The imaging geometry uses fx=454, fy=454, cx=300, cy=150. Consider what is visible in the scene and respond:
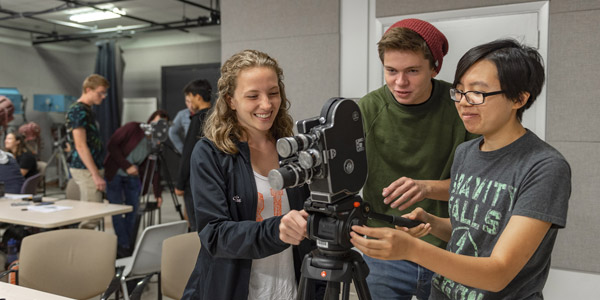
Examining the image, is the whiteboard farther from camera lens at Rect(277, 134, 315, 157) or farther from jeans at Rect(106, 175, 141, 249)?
Result: camera lens at Rect(277, 134, 315, 157)

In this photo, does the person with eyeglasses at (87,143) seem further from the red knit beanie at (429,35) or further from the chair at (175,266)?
the red knit beanie at (429,35)

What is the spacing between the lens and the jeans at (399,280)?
5.22 feet

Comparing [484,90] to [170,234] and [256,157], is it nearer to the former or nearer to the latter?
[256,157]

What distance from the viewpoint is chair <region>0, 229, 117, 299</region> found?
240 centimetres

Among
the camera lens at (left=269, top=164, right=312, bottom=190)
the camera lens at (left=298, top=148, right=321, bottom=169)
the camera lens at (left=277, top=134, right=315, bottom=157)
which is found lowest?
the camera lens at (left=269, top=164, right=312, bottom=190)

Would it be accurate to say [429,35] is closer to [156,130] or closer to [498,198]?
[498,198]

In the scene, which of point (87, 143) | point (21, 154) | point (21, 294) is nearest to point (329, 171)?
point (21, 294)

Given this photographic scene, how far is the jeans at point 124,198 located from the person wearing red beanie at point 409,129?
3.85 metres

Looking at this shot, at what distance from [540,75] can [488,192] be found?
1.02 feet

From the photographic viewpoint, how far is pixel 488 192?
44.4 inches

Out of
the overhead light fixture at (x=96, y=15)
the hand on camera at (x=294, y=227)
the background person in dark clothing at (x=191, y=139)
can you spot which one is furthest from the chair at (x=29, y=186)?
the hand on camera at (x=294, y=227)

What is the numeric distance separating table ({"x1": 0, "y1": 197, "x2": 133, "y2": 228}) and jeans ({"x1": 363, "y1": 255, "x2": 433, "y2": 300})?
102 inches

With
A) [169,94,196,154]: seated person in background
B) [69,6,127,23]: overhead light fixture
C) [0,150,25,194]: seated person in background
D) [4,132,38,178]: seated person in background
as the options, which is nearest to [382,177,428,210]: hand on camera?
[0,150,25,194]: seated person in background

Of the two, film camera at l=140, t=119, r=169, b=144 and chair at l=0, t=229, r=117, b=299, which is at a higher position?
film camera at l=140, t=119, r=169, b=144
